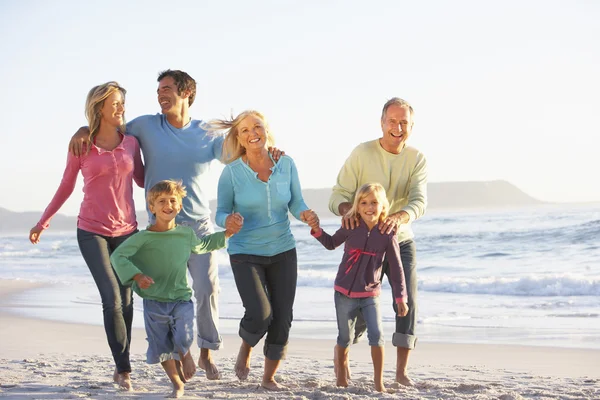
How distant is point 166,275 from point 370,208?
1218 millimetres

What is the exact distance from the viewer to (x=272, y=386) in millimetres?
4836

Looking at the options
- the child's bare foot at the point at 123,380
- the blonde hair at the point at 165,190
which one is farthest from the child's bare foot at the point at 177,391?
the blonde hair at the point at 165,190

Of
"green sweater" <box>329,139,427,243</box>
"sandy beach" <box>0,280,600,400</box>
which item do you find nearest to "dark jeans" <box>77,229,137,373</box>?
"sandy beach" <box>0,280,600,400</box>

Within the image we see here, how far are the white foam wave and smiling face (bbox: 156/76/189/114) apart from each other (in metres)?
8.20

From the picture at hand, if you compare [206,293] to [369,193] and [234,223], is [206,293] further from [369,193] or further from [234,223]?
[369,193]

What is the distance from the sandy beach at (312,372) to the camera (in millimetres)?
4754

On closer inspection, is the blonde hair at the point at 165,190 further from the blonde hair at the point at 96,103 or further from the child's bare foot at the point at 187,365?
the child's bare foot at the point at 187,365

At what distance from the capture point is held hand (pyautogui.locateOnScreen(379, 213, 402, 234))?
460cm

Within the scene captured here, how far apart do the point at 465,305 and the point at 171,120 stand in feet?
21.4

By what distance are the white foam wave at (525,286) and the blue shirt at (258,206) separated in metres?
7.96

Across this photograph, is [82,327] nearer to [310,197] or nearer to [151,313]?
[151,313]

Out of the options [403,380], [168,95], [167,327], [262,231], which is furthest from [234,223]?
[403,380]

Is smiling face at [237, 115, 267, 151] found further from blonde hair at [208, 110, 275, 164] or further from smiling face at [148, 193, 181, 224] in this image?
smiling face at [148, 193, 181, 224]

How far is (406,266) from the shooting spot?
15.9 feet
